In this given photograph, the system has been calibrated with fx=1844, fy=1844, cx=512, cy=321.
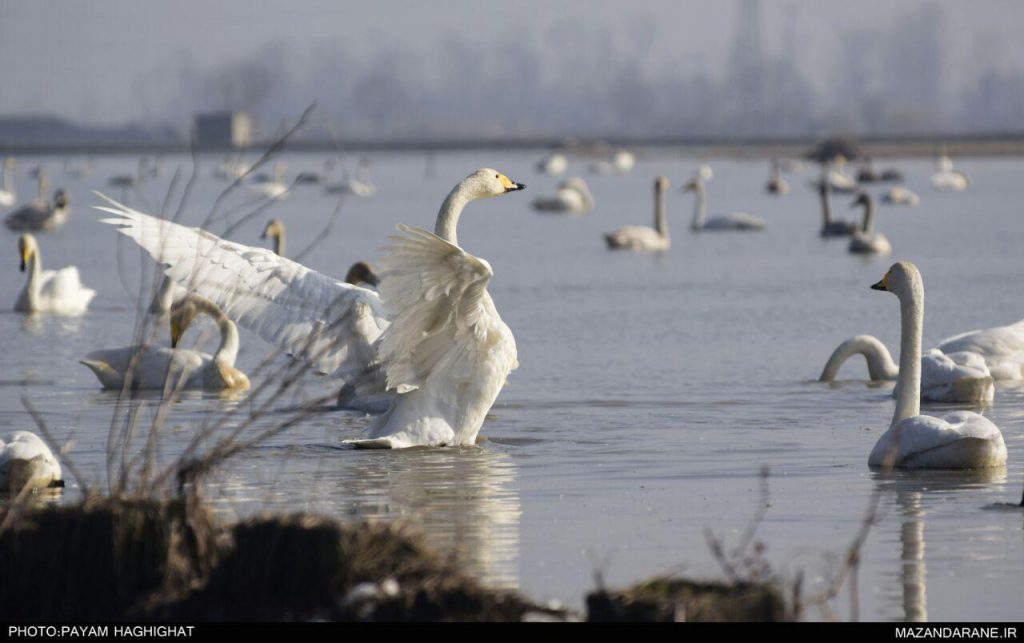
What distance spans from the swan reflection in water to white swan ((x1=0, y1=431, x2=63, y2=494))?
0.82m

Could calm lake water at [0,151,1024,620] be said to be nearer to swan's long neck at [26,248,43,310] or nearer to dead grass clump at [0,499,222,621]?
swan's long neck at [26,248,43,310]

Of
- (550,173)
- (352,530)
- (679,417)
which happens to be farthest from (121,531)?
(550,173)

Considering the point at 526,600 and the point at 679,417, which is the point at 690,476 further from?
the point at 526,600

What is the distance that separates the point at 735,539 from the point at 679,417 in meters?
4.29

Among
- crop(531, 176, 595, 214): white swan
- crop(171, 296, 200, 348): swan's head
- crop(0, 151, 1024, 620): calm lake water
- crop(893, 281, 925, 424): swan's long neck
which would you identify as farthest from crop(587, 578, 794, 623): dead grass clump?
crop(531, 176, 595, 214): white swan

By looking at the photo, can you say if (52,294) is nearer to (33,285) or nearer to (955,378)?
(33,285)

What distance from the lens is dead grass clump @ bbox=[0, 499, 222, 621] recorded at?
5.53 meters

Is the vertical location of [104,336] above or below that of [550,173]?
below

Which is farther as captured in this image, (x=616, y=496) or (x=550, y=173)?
(x=550, y=173)

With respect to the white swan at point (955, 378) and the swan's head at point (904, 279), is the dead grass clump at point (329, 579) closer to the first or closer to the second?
the swan's head at point (904, 279)

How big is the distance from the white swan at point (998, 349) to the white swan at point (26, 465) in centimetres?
660

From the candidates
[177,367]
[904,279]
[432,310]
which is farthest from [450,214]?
[177,367]

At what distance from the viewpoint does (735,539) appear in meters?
7.30

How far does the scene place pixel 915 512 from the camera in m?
→ 7.93
